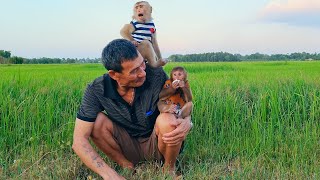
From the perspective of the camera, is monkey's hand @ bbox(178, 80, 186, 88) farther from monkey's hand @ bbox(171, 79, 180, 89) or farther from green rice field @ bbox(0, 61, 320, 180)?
green rice field @ bbox(0, 61, 320, 180)

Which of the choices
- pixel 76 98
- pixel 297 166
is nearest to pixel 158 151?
pixel 297 166

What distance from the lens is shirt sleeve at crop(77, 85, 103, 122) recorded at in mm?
2684

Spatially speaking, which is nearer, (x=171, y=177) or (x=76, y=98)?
(x=171, y=177)

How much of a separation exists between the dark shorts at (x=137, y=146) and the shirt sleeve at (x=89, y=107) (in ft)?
0.67

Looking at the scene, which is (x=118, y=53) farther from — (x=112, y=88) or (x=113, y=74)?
(x=112, y=88)

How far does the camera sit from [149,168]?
2.95 metres

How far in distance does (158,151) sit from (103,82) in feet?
2.13

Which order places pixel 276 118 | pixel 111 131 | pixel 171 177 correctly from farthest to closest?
pixel 276 118 < pixel 111 131 < pixel 171 177

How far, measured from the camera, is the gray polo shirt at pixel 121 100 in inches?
107

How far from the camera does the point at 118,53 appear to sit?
2486 mm

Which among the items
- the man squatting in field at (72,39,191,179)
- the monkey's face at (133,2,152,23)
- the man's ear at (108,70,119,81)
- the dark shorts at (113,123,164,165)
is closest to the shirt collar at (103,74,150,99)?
the man squatting in field at (72,39,191,179)

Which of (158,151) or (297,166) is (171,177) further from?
(297,166)

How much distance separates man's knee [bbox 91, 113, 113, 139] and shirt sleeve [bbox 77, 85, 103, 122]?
46mm

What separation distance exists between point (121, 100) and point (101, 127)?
24 centimetres
